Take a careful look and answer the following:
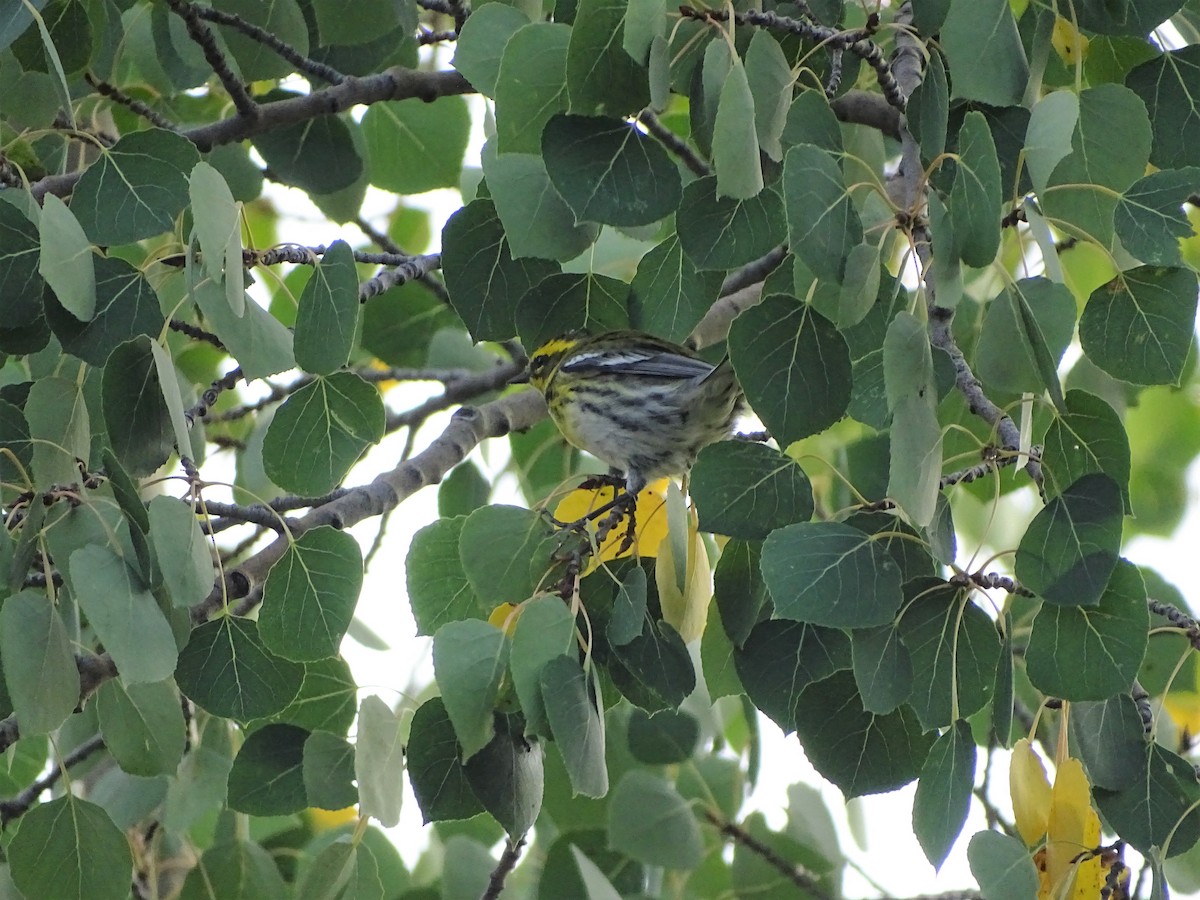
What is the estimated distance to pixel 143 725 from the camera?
1.86 metres

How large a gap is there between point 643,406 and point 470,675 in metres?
1.89

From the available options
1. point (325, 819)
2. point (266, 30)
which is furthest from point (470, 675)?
point (325, 819)

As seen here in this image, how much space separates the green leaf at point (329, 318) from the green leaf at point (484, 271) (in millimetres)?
264

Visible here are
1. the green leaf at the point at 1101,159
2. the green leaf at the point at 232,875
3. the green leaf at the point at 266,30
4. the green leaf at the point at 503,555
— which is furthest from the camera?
the green leaf at the point at 232,875

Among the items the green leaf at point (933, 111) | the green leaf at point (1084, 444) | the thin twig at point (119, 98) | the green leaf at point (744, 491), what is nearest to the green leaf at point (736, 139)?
the green leaf at point (933, 111)

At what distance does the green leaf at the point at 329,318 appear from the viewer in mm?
1658

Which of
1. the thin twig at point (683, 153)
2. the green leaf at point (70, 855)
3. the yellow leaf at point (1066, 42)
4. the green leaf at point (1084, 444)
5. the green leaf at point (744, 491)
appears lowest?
the green leaf at point (70, 855)

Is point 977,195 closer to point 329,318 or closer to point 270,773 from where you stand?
point 329,318

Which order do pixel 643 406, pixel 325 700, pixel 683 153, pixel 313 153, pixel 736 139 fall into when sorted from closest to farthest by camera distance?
pixel 736 139, pixel 325 700, pixel 683 153, pixel 313 153, pixel 643 406

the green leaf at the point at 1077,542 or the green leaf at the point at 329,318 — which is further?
the green leaf at the point at 329,318

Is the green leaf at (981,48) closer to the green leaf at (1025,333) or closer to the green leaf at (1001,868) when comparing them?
the green leaf at (1025,333)

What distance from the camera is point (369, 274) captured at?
376 centimetres

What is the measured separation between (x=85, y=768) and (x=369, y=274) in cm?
151

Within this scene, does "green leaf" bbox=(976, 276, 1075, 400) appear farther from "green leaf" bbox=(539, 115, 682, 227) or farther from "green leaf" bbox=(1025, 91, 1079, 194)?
"green leaf" bbox=(539, 115, 682, 227)
